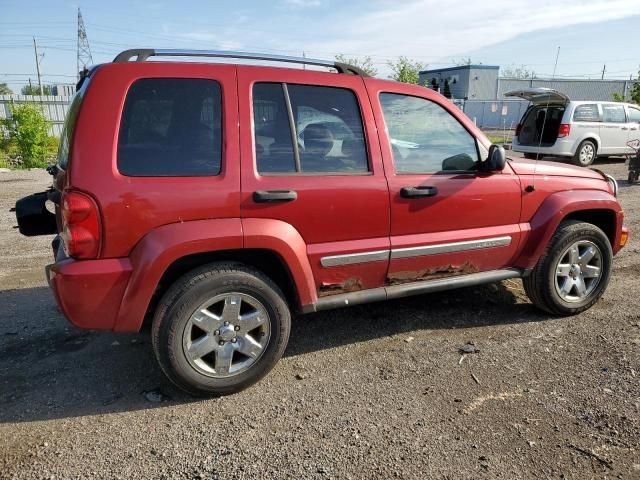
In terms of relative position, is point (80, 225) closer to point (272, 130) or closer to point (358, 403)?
point (272, 130)

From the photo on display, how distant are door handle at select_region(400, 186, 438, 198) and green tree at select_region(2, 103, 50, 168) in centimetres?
1938

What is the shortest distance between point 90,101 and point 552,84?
41536mm

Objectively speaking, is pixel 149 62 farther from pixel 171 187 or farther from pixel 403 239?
pixel 403 239

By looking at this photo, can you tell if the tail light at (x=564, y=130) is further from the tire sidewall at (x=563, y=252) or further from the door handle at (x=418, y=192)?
the door handle at (x=418, y=192)

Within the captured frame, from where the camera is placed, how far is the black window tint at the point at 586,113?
1309 cm

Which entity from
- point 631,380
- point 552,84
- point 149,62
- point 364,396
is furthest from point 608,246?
point 552,84

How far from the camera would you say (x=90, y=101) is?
2.62 meters

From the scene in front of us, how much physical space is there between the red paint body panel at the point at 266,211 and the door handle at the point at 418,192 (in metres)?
0.04

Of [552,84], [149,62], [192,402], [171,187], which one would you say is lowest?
[192,402]

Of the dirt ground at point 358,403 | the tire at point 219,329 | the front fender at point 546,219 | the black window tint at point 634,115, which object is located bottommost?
the dirt ground at point 358,403

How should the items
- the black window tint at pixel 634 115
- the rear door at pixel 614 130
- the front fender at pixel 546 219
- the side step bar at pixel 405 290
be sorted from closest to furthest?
1. the side step bar at pixel 405 290
2. the front fender at pixel 546 219
3. the rear door at pixel 614 130
4. the black window tint at pixel 634 115

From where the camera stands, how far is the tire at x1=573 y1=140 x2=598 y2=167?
13.4 meters

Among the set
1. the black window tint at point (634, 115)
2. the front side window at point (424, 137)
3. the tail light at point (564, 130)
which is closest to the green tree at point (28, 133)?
the tail light at point (564, 130)

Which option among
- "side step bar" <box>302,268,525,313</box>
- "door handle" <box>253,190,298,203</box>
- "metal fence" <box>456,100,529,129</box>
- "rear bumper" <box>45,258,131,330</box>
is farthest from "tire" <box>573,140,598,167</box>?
"metal fence" <box>456,100,529,129</box>
